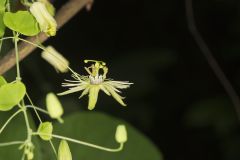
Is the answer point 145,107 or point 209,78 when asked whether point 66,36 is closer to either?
point 145,107

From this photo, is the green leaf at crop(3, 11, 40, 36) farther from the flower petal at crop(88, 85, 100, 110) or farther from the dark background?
the dark background

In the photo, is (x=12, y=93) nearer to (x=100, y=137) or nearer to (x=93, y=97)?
(x=93, y=97)

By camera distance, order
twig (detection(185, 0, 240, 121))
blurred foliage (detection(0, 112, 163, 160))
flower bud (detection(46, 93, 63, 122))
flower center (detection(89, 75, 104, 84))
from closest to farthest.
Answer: flower bud (detection(46, 93, 63, 122))
flower center (detection(89, 75, 104, 84))
blurred foliage (detection(0, 112, 163, 160))
twig (detection(185, 0, 240, 121))

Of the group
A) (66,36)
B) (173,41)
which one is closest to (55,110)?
(66,36)

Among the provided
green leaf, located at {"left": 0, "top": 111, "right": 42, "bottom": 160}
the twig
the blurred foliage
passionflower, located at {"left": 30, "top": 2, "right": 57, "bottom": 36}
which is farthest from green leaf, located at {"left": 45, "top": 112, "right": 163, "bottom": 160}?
passionflower, located at {"left": 30, "top": 2, "right": 57, "bottom": 36}

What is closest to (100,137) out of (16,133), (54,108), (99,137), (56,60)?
(99,137)

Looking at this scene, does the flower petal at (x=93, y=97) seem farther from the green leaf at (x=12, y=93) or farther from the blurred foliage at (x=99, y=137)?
the blurred foliage at (x=99, y=137)
